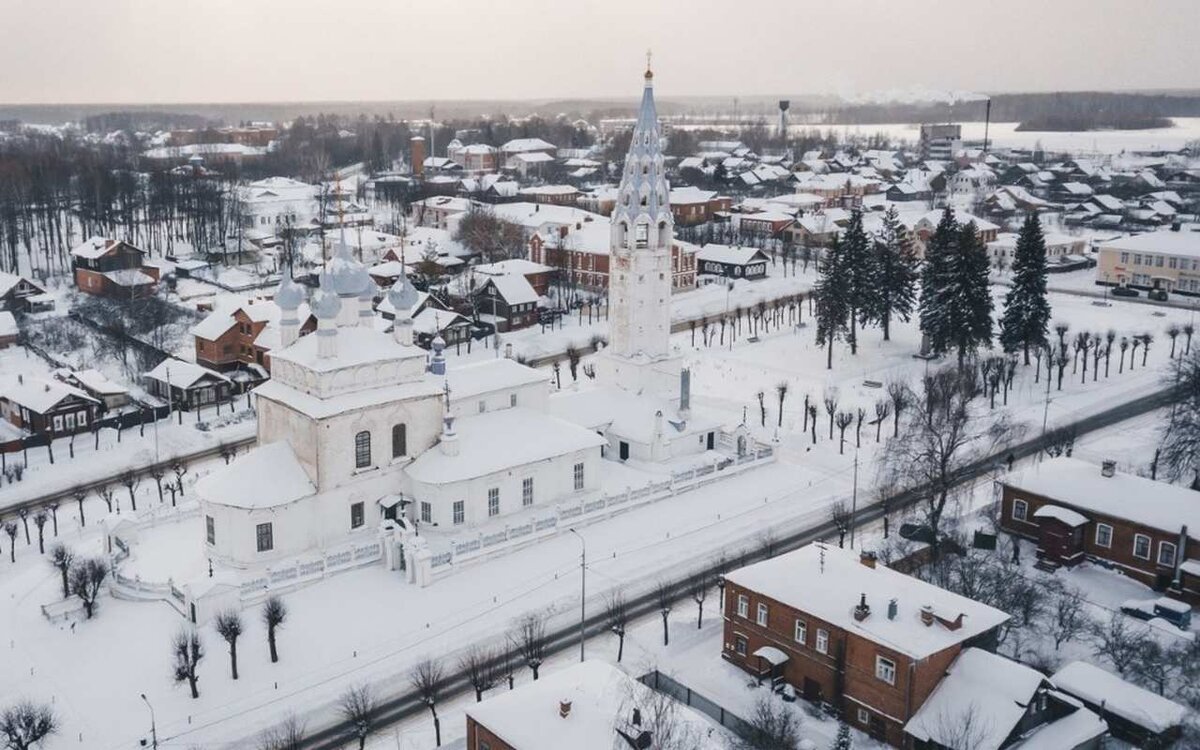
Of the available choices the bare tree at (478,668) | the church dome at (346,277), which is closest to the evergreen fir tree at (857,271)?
the church dome at (346,277)

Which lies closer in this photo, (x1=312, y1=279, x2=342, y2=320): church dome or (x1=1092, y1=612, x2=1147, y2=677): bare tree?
(x1=1092, y1=612, x2=1147, y2=677): bare tree

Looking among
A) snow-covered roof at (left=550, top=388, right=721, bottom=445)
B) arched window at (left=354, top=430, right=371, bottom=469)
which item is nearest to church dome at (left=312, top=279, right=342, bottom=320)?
arched window at (left=354, top=430, right=371, bottom=469)

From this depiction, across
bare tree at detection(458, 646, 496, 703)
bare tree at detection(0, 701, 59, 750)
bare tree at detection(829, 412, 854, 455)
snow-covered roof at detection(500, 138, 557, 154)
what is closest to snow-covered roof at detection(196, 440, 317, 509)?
bare tree at detection(458, 646, 496, 703)

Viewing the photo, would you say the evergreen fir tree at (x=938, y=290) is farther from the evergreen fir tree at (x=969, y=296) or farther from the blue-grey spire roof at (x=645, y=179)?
the blue-grey spire roof at (x=645, y=179)

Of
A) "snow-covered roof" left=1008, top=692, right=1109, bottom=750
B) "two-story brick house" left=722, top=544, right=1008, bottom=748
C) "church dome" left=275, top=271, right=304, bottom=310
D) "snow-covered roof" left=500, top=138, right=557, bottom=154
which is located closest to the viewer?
"snow-covered roof" left=1008, top=692, right=1109, bottom=750

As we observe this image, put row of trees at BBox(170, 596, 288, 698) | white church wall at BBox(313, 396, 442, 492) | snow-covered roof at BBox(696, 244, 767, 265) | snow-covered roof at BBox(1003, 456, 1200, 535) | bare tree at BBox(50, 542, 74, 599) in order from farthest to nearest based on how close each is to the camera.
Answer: snow-covered roof at BBox(696, 244, 767, 265) → white church wall at BBox(313, 396, 442, 492) → snow-covered roof at BBox(1003, 456, 1200, 535) → bare tree at BBox(50, 542, 74, 599) → row of trees at BBox(170, 596, 288, 698)

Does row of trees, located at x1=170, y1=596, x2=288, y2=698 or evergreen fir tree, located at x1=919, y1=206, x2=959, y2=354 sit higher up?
evergreen fir tree, located at x1=919, y1=206, x2=959, y2=354

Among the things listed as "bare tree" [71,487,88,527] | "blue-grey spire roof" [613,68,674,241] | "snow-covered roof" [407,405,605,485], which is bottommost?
"bare tree" [71,487,88,527]

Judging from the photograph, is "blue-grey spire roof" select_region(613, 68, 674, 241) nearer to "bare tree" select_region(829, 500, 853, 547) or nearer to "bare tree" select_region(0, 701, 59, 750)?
"bare tree" select_region(829, 500, 853, 547)
